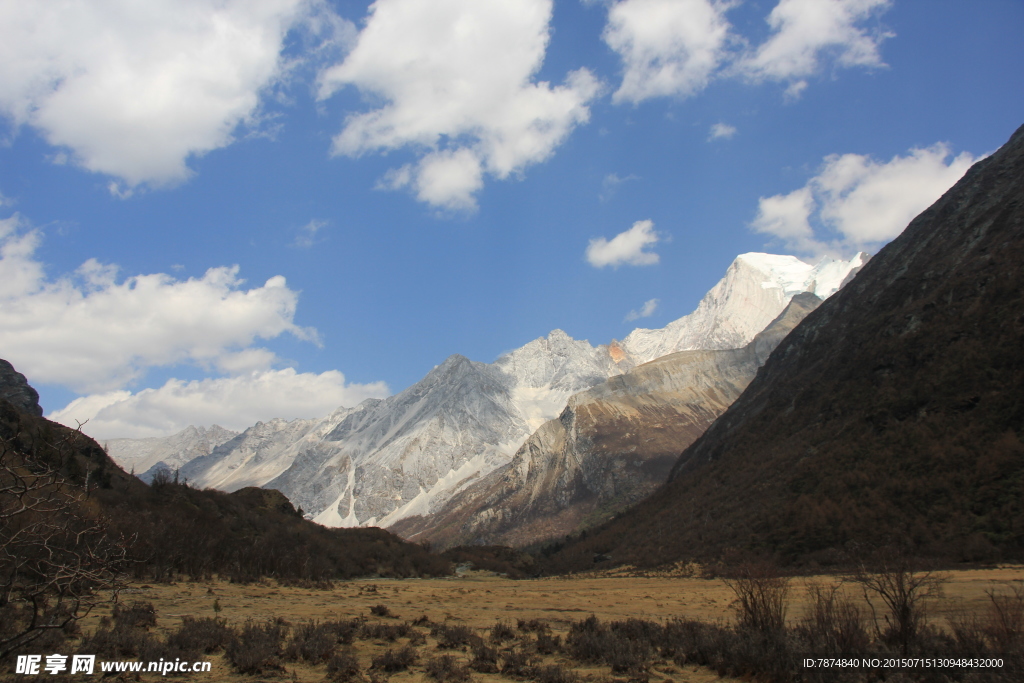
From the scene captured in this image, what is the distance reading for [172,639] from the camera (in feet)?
52.1

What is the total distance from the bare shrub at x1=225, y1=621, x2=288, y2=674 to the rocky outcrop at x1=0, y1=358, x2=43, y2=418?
8082cm

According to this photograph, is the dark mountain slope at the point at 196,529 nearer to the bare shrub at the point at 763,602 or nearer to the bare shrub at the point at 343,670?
the bare shrub at the point at 343,670

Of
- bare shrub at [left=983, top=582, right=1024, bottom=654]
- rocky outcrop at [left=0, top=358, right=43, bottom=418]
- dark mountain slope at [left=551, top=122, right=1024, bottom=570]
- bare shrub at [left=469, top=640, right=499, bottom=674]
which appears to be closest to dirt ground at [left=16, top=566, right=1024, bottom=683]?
bare shrub at [left=469, top=640, right=499, bottom=674]

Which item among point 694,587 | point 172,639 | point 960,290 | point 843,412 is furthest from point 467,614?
point 960,290

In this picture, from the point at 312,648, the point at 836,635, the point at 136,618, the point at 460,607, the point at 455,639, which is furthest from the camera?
the point at 460,607

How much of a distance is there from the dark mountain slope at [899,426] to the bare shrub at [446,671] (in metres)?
45.4

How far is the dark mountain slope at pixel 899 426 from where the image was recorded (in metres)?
50.0

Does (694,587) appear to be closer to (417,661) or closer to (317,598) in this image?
(317,598)

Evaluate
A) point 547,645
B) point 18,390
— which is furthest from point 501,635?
point 18,390

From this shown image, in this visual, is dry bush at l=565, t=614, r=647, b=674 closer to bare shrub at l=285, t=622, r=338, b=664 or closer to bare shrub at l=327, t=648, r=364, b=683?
bare shrub at l=327, t=648, r=364, b=683

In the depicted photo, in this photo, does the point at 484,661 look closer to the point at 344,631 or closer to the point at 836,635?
the point at 344,631

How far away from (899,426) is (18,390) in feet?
380

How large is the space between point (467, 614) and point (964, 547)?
3987 cm

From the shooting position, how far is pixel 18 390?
78.2m
